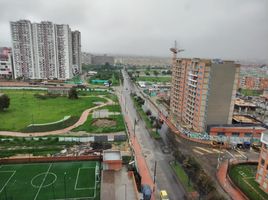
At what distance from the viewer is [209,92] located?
114 ft

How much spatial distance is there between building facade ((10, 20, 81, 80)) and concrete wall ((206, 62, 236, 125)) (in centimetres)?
7152

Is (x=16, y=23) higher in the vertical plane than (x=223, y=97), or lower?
higher

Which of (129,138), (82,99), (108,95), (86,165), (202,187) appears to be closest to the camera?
(202,187)

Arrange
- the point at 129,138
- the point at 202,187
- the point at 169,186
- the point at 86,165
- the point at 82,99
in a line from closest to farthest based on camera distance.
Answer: the point at 202,187, the point at 169,186, the point at 86,165, the point at 129,138, the point at 82,99

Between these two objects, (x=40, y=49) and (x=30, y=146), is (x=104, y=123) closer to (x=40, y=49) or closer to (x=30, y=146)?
(x=30, y=146)

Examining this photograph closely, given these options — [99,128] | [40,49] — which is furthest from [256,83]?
[40,49]

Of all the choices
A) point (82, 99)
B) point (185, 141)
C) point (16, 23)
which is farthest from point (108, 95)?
point (16, 23)

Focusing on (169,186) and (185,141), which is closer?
(169,186)

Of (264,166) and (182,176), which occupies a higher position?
(264,166)

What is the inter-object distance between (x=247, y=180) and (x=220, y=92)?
49.9 ft

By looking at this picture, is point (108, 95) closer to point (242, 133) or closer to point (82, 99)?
point (82, 99)

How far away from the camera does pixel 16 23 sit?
84438 millimetres

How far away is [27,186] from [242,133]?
1265 inches

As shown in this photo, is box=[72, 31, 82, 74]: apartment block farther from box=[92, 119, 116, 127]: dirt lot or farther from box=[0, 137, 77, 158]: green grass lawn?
box=[0, 137, 77, 158]: green grass lawn
